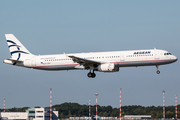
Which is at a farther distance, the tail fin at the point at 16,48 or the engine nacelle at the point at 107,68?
the tail fin at the point at 16,48

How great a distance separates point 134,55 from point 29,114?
34626mm

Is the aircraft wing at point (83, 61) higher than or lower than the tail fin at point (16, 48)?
lower

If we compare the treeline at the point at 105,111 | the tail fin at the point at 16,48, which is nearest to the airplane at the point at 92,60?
the tail fin at the point at 16,48

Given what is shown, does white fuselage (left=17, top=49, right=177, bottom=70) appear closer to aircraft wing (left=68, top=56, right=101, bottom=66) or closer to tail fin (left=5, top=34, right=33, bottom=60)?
aircraft wing (left=68, top=56, right=101, bottom=66)

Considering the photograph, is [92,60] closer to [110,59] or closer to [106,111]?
[110,59]

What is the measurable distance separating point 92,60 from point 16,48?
1707cm

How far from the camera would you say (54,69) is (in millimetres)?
73438

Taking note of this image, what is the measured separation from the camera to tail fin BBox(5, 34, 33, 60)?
3000 inches

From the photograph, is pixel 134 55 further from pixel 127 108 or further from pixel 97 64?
pixel 127 108

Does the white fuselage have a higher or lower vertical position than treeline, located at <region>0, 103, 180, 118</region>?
higher

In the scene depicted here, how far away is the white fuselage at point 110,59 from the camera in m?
68.2

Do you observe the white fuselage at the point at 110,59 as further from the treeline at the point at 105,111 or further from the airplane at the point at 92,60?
the treeline at the point at 105,111

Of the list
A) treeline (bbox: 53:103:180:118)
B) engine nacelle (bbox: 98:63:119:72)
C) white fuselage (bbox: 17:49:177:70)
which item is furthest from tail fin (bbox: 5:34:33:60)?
treeline (bbox: 53:103:180:118)

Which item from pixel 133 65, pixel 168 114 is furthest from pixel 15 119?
pixel 168 114
